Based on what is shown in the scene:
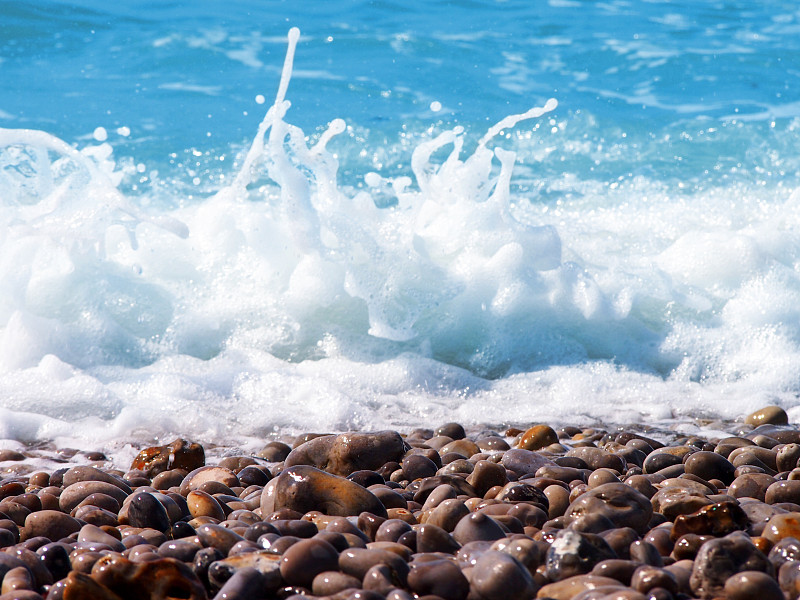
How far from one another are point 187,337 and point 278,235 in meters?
0.74

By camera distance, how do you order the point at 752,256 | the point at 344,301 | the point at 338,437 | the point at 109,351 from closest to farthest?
the point at 338,437 → the point at 109,351 → the point at 344,301 → the point at 752,256

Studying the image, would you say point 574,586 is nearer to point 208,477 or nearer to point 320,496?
point 320,496

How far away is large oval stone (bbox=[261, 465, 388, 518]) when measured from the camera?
1.94m

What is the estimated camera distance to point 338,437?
2.44 m

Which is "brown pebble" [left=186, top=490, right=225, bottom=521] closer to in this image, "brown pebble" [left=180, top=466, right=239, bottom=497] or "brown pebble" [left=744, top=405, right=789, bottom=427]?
"brown pebble" [left=180, top=466, right=239, bottom=497]

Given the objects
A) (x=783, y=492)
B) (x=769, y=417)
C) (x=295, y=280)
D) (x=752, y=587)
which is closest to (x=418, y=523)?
(x=752, y=587)

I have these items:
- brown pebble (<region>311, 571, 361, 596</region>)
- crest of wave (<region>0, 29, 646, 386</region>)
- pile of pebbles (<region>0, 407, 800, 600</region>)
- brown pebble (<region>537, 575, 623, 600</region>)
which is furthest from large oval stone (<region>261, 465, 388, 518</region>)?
crest of wave (<region>0, 29, 646, 386</region>)

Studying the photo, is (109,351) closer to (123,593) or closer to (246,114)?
(123,593)

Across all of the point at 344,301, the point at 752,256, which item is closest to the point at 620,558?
the point at 344,301

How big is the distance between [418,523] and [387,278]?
2088 mm

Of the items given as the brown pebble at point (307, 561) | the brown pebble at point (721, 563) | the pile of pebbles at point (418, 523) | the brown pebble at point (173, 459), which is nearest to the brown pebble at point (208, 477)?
the pile of pebbles at point (418, 523)

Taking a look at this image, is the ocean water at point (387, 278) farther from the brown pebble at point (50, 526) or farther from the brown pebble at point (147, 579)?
the brown pebble at point (147, 579)

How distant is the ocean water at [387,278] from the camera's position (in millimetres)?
3229

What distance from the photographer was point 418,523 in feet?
6.36
